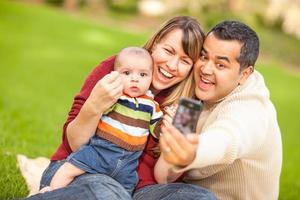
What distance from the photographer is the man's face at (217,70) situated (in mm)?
3125

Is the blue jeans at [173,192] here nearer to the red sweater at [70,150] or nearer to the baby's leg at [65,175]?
the red sweater at [70,150]

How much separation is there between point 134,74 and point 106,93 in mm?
235

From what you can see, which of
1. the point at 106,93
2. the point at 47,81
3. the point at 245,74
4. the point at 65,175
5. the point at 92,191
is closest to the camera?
the point at 92,191

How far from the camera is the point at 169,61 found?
3211mm

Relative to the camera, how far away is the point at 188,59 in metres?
3.25

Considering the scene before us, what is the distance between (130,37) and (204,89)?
12.8m

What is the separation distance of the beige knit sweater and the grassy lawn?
4.63ft

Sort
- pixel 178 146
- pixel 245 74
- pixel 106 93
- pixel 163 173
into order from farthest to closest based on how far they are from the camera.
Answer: pixel 245 74 < pixel 163 173 < pixel 106 93 < pixel 178 146

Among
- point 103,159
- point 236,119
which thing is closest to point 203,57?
point 236,119

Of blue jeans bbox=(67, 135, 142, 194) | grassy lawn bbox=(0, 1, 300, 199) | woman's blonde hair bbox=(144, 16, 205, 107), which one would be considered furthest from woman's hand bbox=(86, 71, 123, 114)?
grassy lawn bbox=(0, 1, 300, 199)

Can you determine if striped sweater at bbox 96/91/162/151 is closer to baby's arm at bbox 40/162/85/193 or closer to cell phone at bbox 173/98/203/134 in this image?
baby's arm at bbox 40/162/85/193

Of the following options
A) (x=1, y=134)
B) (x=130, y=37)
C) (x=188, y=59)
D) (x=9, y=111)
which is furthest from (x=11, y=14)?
(x=188, y=59)

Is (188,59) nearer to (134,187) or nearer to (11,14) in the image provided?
(134,187)

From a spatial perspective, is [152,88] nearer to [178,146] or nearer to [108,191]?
[108,191]
